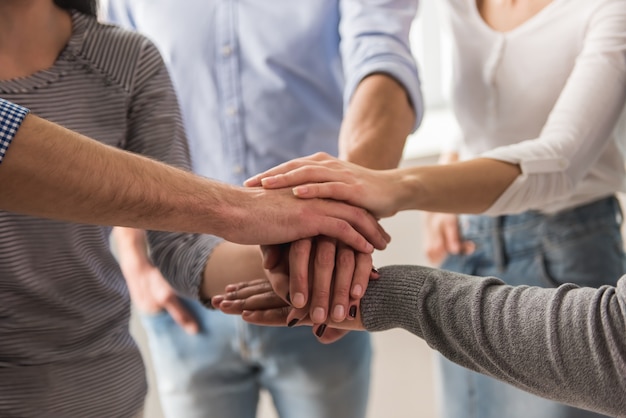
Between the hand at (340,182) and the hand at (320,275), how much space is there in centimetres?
7

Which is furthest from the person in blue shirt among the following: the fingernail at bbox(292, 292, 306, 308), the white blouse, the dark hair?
the fingernail at bbox(292, 292, 306, 308)

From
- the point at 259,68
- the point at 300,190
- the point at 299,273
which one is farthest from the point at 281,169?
the point at 259,68

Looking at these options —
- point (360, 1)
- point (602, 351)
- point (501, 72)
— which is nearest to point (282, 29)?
point (360, 1)

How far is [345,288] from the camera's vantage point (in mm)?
1217

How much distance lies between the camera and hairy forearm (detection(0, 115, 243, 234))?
950mm

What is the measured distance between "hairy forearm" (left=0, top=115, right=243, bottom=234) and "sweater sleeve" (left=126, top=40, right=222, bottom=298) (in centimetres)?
24

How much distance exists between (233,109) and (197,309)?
0.40m

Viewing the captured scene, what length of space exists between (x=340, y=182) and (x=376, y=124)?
25cm

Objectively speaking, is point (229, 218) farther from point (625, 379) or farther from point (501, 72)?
point (501, 72)

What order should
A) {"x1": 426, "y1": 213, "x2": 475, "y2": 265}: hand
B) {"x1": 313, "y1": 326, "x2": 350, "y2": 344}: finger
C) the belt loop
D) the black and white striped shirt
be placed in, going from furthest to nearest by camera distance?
1. {"x1": 426, "y1": 213, "x2": 475, "y2": 265}: hand
2. the belt loop
3. {"x1": 313, "y1": 326, "x2": 350, "y2": 344}: finger
4. the black and white striped shirt

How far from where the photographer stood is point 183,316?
172cm

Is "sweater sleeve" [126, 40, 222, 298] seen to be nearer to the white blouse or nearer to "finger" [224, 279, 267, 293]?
"finger" [224, 279, 267, 293]

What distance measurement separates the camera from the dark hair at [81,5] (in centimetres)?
135

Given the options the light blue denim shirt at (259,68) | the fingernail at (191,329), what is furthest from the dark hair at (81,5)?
the fingernail at (191,329)
